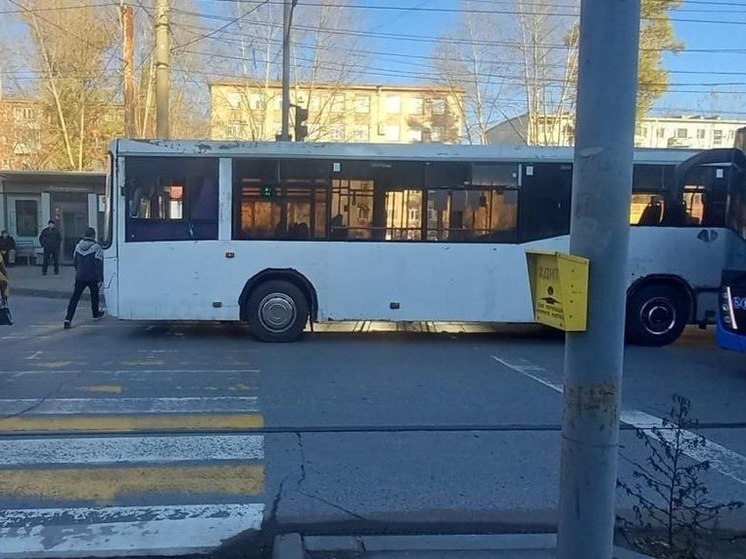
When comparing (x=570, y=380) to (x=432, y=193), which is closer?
(x=570, y=380)

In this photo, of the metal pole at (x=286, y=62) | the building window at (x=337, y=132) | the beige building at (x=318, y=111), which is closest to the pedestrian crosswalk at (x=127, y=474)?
the metal pole at (x=286, y=62)

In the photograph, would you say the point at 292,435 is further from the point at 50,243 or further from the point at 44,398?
the point at 50,243

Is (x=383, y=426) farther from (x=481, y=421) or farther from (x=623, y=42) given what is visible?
(x=623, y=42)

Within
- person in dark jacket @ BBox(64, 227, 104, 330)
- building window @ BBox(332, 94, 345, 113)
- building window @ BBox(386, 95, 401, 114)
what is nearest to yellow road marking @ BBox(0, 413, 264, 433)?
person in dark jacket @ BBox(64, 227, 104, 330)

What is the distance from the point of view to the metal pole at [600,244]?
2.77 metres

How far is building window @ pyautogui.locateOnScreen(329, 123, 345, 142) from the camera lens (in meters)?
43.9

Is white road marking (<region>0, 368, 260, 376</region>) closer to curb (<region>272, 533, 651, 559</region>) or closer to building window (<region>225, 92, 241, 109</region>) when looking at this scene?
curb (<region>272, 533, 651, 559</region>)

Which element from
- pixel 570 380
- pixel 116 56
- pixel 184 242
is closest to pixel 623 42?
pixel 570 380

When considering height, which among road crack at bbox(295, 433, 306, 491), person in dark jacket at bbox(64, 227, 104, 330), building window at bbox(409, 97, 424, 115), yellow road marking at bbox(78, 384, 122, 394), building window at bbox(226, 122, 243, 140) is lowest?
yellow road marking at bbox(78, 384, 122, 394)

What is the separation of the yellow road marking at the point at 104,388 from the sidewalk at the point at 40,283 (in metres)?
10.4

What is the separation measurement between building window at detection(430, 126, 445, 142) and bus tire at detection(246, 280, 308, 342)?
3902 cm

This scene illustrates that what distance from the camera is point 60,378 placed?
8492 mm

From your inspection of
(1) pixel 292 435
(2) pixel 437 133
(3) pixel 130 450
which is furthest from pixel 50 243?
(2) pixel 437 133

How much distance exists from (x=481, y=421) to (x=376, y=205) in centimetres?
Answer: 507
